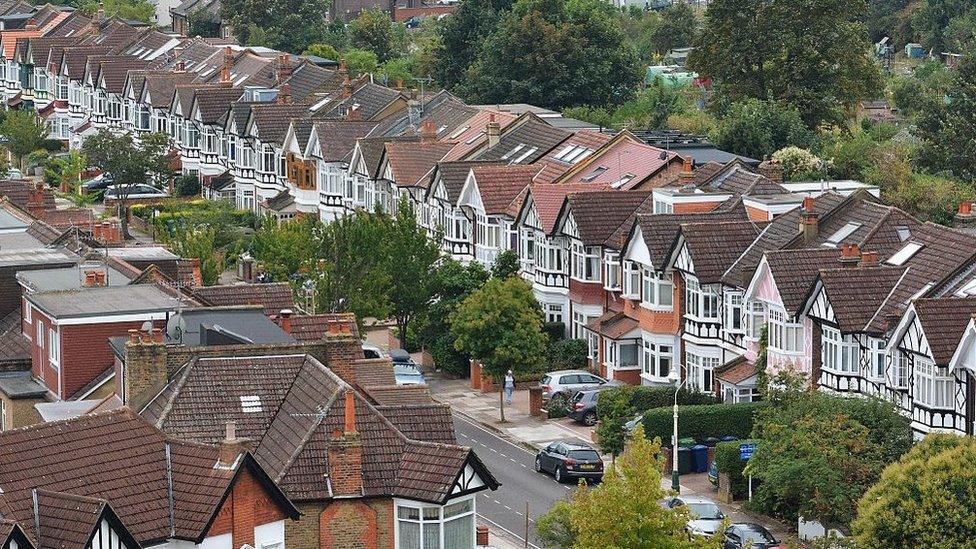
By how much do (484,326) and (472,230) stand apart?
15.1 metres

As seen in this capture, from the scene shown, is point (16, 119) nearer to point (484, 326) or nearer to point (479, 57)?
point (479, 57)

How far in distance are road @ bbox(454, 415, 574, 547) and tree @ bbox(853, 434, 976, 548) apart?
37.0 ft

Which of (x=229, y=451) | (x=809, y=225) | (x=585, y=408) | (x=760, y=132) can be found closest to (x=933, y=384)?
(x=809, y=225)

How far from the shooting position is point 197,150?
490 ft

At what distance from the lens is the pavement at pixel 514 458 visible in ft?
236

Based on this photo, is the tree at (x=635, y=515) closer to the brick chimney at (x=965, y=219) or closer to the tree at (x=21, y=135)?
the brick chimney at (x=965, y=219)

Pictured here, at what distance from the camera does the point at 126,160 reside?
14300 cm

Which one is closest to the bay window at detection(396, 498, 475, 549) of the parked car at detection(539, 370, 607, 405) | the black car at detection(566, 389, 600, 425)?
the black car at detection(566, 389, 600, 425)

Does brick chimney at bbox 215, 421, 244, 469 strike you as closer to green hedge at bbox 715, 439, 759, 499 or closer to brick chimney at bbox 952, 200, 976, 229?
green hedge at bbox 715, 439, 759, 499

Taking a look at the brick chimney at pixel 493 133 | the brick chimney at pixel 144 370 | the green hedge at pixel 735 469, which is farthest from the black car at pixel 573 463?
the brick chimney at pixel 493 133

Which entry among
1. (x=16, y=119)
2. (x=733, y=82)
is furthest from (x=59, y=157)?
(x=733, y=82)

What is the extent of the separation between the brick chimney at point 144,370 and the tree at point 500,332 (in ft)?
118

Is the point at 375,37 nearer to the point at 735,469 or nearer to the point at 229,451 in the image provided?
the point at 735,469

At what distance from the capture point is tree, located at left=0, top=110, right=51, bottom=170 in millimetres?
164125
